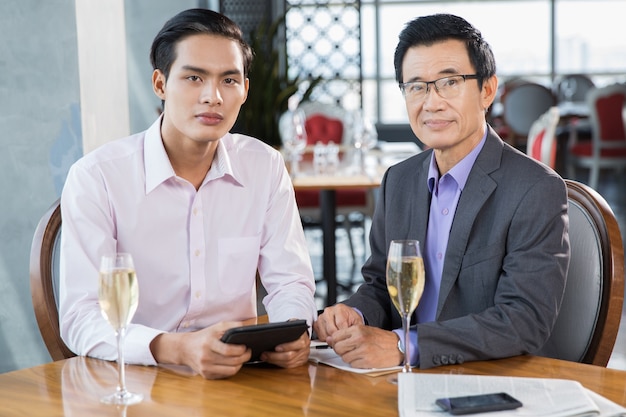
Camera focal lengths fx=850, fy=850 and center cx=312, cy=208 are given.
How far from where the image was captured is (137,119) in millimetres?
5453

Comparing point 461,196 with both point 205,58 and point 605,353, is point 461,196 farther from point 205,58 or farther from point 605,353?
point 205,58

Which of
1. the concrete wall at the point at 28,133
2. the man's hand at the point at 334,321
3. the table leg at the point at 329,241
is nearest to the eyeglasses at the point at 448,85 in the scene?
the man's hand at the point at 334,321

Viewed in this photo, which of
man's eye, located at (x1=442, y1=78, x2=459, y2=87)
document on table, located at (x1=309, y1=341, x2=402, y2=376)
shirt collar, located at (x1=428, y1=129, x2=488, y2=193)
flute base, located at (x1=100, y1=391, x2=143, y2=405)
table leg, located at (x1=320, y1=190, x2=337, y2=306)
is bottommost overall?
table leg, located at (x1=320, y1=190, x2=337, y2=306)

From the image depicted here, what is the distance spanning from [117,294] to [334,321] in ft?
1.71

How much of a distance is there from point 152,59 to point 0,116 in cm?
73

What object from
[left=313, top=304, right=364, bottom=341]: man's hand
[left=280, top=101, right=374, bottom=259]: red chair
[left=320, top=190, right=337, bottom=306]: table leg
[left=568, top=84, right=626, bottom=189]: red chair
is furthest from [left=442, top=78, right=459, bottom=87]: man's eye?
[left=568, top=84, right=626, bottom=189]: red chair

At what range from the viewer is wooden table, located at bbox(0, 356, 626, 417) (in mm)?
1284

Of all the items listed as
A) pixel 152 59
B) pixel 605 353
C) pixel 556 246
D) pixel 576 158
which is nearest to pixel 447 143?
pixel 556 246

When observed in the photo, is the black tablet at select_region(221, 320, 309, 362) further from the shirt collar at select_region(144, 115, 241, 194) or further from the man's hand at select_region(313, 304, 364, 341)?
the shirt collar at select_region(144, 115, 241, 194)

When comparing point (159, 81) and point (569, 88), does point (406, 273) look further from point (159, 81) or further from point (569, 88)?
point (569, 88)

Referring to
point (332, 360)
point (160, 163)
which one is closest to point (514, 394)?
point (332, 360)

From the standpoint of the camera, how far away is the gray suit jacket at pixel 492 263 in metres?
1.54

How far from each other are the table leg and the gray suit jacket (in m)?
2.34

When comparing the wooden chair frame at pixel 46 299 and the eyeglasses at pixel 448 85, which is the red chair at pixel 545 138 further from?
the wooden chair frame at pixel 46 299
